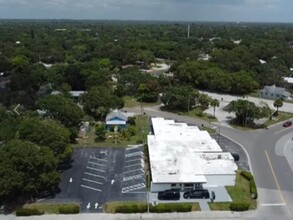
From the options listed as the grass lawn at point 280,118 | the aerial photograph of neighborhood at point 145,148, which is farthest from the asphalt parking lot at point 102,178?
the grass lawn at point 280,118

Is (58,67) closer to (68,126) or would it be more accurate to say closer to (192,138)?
(68,126)

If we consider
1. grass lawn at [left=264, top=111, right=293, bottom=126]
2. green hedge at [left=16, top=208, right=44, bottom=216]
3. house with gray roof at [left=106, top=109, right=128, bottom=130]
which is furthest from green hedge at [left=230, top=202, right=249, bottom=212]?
grass lawn at [left=264, top=111, right=293, bottom=126]

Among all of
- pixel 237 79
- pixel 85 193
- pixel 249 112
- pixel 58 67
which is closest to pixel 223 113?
pixel 249 112

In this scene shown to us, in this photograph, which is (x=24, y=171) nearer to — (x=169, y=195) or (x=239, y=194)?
(x=169, y=195)

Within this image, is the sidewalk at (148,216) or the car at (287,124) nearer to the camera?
the sidewalk at (148,216)

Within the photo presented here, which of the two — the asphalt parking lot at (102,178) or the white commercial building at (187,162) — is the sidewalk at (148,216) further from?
the white commercial building at (187,162)

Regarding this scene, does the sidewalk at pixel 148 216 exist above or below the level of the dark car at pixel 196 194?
below

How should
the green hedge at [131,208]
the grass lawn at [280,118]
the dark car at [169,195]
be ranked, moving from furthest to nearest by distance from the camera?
the grass lawn at [280,118] < the dark car at [169,195] < the green hedge at [131,208]

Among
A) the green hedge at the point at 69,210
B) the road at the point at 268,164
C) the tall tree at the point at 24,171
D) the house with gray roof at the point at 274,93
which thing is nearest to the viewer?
the tall tree at the point at 24,171
